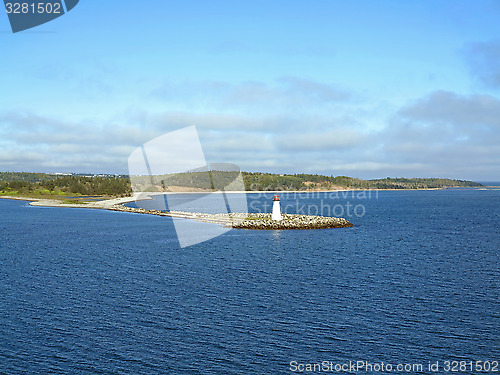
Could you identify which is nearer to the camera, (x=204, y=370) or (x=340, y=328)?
(x=204, y=370)

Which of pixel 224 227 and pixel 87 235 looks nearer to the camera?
pixel 87 235

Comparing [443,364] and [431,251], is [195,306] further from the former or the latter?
[431,251]

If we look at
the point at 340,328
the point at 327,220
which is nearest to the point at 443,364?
the point at 340,328

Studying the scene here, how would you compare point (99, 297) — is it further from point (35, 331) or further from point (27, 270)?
point (27, 270)

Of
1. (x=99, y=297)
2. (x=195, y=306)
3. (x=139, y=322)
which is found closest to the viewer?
(x=139, y=322)

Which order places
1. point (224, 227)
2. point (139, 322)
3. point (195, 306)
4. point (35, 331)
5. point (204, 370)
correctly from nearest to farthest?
point (204, 370), point (35, 331), point (139, 322), point (195, 306), point (224, 227)

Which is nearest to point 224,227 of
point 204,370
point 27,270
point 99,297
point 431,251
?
point 431,251
